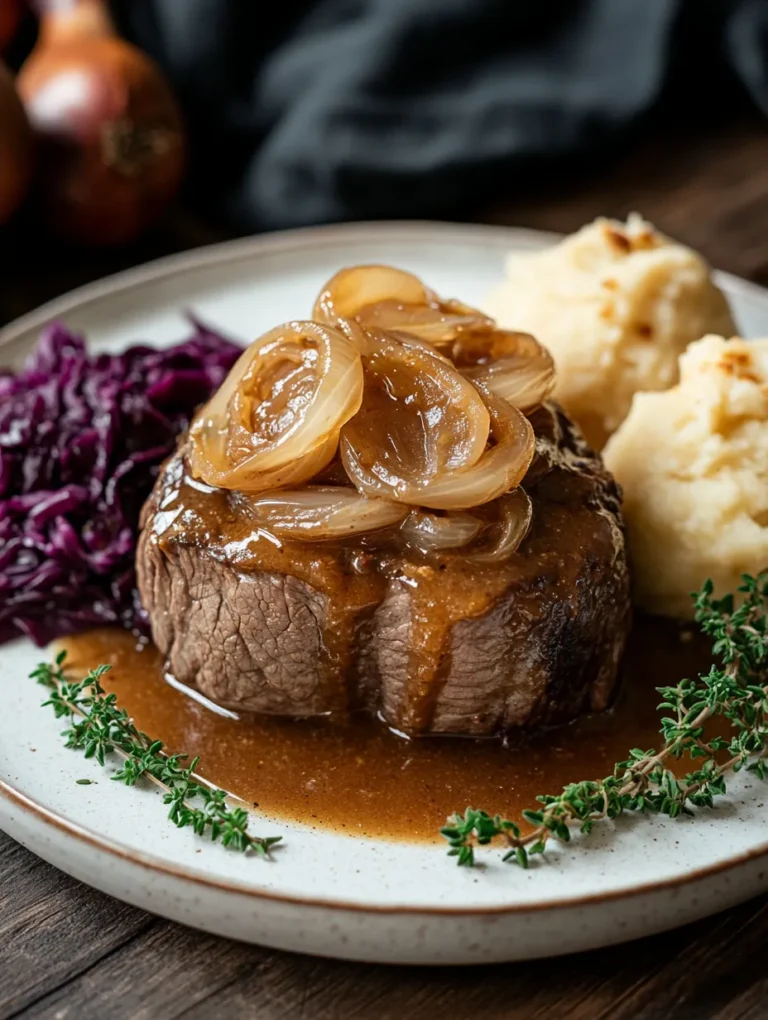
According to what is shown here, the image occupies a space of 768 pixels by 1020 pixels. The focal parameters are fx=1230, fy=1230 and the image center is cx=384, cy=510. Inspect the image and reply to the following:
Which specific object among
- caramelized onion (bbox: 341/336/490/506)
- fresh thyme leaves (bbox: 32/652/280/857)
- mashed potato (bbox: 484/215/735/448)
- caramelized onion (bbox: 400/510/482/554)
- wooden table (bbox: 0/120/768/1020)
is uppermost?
caramelized onion (bbox: 341/336/490/506)

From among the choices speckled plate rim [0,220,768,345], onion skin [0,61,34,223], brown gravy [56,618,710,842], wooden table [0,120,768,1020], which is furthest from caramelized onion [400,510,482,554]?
onion skin [0,61,34,223]

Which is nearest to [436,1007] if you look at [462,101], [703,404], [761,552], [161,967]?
[161,967]

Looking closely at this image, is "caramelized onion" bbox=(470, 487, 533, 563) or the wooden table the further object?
"caramelized onion" bbox=(470, 487, 533, 563)

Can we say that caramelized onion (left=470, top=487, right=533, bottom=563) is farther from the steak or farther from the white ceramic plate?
the white ceramic plate

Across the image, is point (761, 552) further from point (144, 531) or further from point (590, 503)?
point (144, 531)

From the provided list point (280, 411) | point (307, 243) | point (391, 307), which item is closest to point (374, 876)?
point (280, 411)

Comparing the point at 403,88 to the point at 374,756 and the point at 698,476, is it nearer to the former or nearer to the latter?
the point at 698,476
